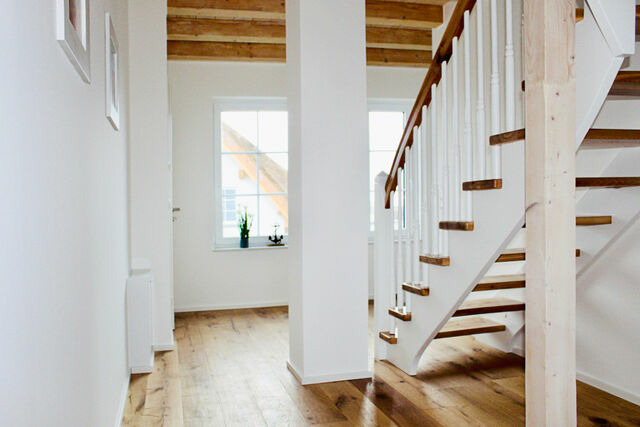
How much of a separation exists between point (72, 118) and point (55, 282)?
1.65 feet

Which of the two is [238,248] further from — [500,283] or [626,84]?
[626,84]

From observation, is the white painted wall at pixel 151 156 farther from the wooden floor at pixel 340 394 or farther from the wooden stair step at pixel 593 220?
the wooden stair step at pixel 593 220

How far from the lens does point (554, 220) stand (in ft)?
6.15

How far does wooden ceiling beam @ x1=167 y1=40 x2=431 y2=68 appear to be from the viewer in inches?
216

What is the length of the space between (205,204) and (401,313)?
294cm

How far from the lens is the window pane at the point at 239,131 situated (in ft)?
19.5

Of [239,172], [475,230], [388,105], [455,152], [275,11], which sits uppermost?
[275,11]

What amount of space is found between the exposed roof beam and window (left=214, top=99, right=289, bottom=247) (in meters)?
1.11

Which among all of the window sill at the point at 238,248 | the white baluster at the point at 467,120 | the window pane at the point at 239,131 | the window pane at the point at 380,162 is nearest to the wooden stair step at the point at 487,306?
the white baluster at the point at 467,120

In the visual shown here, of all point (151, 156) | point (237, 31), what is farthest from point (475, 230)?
point (237, 31)

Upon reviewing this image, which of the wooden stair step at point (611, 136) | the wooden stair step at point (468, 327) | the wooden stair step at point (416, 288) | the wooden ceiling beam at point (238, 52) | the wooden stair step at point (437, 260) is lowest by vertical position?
the wooden stair step at point (468, 327)

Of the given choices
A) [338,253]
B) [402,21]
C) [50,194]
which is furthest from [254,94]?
→ [50,194]

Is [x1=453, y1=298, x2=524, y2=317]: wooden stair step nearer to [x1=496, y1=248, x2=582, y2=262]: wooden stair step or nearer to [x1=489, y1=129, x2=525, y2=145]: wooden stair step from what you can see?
[x1=496, y1=248, x2=582, y2=262]: wooden stair step

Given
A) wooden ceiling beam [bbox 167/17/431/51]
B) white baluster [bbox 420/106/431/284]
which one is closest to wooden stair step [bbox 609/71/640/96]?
white baluster [bbox 420/106/431/284]
